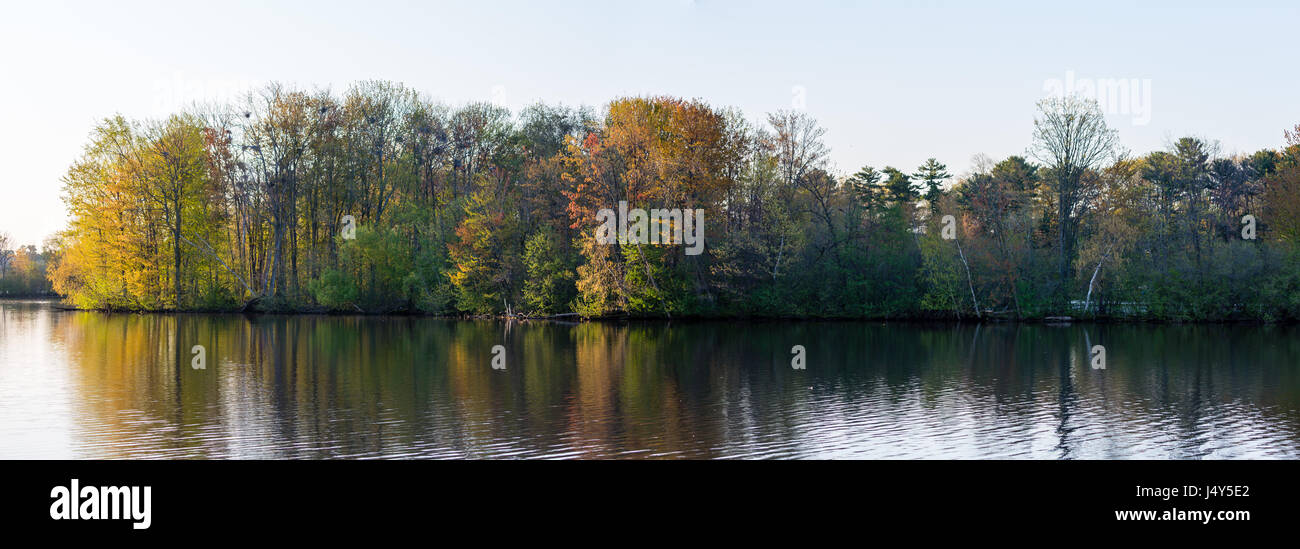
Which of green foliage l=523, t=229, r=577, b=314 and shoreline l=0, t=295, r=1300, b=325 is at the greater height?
green foliage l=523, t=229, r=577, b=314

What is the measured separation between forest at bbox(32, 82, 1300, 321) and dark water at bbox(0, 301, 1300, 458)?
11345mm

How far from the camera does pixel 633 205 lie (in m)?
48.1

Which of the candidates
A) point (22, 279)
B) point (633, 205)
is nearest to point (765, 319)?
point (633, 205)

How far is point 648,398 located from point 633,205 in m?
27.8

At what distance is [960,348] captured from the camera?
34031 mm

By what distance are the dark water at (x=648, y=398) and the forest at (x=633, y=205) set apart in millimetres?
11345

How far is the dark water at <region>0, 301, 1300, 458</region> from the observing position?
609 inches

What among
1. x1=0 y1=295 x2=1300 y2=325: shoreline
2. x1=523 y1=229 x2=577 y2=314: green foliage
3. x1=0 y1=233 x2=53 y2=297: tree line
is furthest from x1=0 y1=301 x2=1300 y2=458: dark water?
x1=0 y1=233 x2=53 y2=297: tree line

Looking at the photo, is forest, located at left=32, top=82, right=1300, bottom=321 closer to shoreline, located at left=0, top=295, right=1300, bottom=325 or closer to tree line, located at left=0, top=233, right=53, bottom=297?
shoreline, located at left=0, top=295, right=1300, bottom=325

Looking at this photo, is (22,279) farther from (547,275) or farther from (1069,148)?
(1069,148)

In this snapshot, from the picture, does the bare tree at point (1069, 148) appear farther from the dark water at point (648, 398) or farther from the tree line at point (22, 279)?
the tree line at point (22, 279)

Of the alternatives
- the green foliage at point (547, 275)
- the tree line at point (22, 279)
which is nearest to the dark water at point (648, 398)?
the green foliage at point (547, 275)
